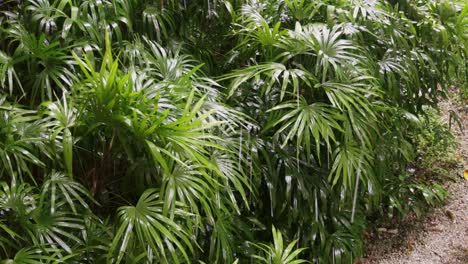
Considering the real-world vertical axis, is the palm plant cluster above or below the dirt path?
above

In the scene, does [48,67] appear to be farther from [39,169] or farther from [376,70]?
[376,70]

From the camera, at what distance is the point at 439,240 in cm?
343

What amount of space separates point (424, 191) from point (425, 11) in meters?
1.19

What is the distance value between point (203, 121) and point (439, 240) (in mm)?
2170

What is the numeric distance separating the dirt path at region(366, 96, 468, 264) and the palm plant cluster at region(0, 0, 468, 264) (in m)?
0.45

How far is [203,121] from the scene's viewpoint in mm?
2023

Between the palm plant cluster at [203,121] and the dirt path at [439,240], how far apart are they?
0.45m

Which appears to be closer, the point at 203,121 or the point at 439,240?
the point at 203,121

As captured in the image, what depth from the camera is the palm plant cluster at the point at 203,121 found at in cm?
179

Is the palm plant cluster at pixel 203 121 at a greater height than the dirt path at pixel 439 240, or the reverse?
the palm plant cluster at pixel 203 121

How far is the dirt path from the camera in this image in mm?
3293

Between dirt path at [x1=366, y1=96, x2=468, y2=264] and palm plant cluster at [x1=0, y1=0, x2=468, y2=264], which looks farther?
dirt path at [x1=366, y1=96, x2=468, y2=264]

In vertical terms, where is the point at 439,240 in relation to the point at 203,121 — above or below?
below

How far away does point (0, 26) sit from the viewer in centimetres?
220
